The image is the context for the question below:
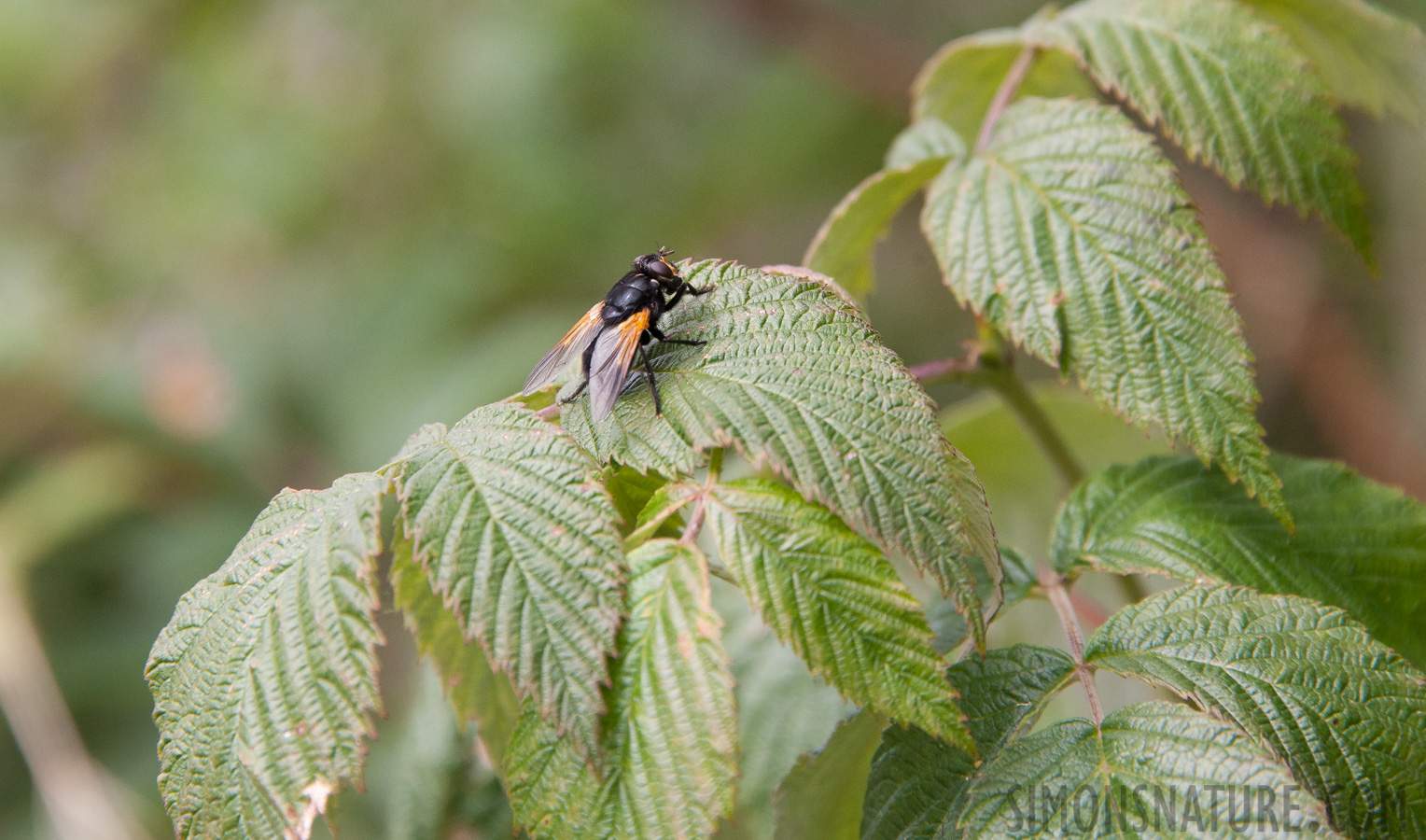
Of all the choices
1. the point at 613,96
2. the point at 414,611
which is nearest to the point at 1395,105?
the point at 414,611

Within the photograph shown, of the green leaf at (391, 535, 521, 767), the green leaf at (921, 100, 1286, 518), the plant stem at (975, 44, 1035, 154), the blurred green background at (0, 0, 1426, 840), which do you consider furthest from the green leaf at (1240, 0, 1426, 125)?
the blurred green background at (0, 0, 1426, 840)

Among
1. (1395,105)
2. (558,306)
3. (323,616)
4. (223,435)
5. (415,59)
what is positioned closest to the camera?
(323,616)

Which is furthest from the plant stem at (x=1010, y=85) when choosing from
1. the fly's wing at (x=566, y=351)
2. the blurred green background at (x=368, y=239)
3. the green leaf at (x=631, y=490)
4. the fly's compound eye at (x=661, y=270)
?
the blurred green background at (x=368, y=239)

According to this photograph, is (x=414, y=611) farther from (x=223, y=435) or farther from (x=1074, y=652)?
(x=223, y=435)

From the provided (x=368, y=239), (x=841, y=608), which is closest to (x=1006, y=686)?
(x=841, y=608)

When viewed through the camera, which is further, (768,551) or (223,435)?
(223,435)

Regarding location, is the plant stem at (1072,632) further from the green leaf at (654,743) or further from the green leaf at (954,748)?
the green leaf at (654,743)

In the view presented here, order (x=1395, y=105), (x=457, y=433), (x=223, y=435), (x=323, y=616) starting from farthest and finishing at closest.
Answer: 1. (x=223, y=435)
2. (x=1395, y=105)
3. (x=457, y=433)
4. (x=323, y=616)
